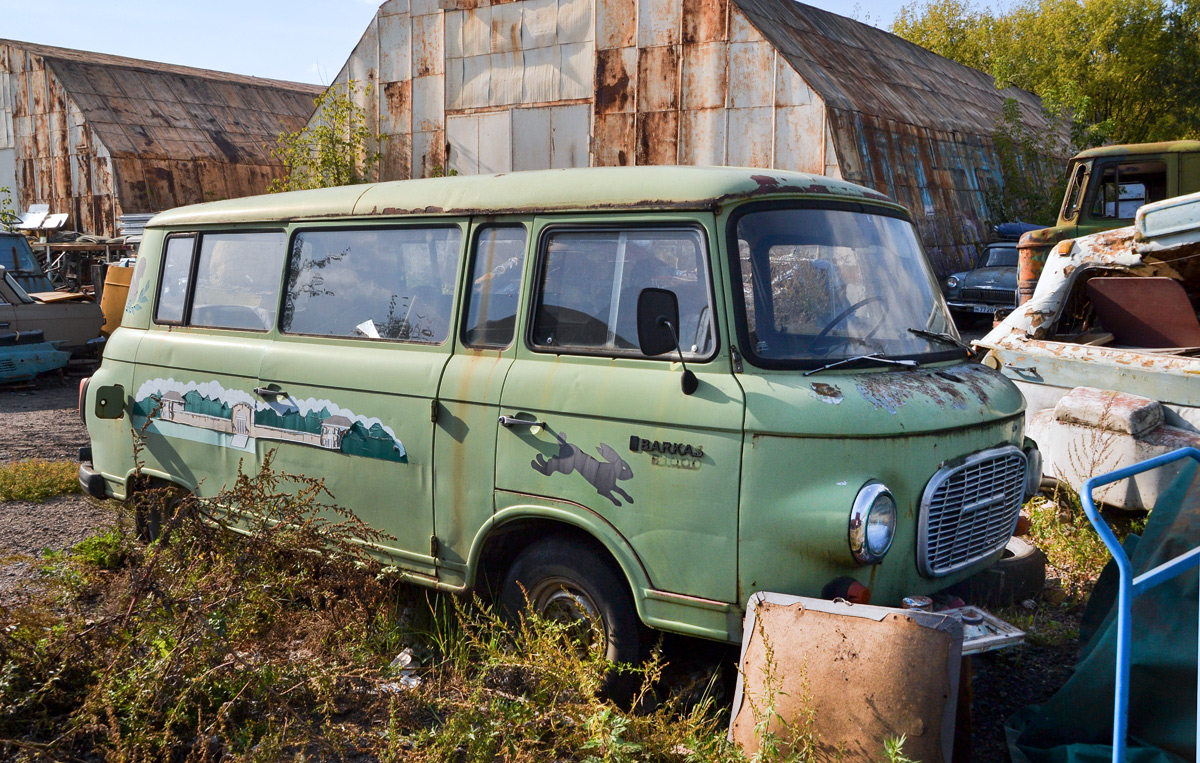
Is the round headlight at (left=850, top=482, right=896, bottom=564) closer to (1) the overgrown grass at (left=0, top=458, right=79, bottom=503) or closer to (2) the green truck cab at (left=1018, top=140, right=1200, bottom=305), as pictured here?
(1) the overgrown grass at (left=0, top=458, right=79, bottom=503)

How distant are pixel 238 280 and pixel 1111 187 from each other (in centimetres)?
1106

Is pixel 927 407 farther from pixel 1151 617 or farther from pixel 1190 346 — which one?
pixel 1190 346

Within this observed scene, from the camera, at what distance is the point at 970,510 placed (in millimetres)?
3672

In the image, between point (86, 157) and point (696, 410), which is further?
point (86, 157)

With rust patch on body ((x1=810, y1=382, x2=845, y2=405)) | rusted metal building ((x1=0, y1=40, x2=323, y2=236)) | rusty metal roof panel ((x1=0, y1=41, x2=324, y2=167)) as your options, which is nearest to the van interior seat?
rust patch on body ((x1=810, y1=382, x2=845, y2=405))

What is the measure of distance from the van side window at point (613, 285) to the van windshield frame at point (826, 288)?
6.1 inches

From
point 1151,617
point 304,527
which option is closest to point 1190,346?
point 1151,617

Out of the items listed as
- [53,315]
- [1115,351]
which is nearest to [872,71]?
[1115,351]

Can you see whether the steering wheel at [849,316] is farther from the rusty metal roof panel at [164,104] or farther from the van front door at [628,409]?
the rusty metal roof panel at [164,104]

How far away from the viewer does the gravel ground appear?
5.95m

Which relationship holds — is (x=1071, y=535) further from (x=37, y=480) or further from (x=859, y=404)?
(x=37, y=480)

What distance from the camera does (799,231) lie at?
374 centimetres

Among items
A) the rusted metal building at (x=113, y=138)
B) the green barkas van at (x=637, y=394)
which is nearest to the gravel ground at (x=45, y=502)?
the green barkas van at (x=637, y=394)

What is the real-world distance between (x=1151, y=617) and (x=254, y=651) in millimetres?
3246
